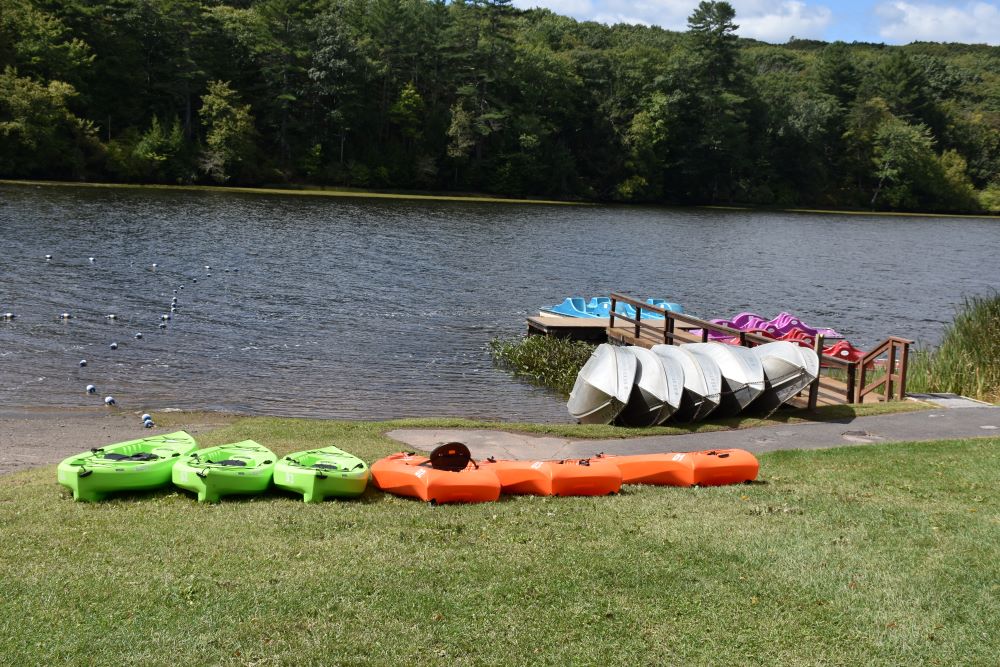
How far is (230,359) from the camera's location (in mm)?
21875

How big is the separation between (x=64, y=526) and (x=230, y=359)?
42.9 feet

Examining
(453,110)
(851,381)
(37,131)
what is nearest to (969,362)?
(851,381)

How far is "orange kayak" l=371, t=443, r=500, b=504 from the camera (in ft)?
33.6

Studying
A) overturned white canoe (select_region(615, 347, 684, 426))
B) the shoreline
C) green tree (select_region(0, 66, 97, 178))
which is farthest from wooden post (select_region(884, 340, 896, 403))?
green tree (select_region(0, 66, 97, 178))

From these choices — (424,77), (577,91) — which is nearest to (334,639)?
(424,77)

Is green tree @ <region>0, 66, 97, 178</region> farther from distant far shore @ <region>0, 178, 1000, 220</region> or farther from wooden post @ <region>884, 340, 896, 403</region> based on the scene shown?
wooden post @ <region>884, 340, 896, 403</region>

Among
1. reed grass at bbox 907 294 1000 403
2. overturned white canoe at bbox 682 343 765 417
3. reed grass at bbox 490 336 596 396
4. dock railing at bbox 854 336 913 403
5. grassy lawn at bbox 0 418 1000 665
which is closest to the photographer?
grassy lawn at bbox 0 418 1000 665

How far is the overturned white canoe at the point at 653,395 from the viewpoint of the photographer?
16.0 m

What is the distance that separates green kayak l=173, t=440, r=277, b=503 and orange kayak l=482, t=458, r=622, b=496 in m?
2.56

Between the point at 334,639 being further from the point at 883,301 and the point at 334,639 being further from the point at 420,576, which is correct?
the point at 883,301

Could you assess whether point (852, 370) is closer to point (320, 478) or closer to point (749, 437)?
point (749, 437)

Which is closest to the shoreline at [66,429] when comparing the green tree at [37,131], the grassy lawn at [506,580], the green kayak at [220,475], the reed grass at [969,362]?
the grassy lawn at [506,580]

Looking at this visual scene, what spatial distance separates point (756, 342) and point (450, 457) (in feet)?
36.6

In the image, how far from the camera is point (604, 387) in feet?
53.9
